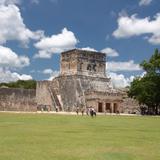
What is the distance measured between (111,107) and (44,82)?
13.4 meters

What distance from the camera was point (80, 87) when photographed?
74.7 metres

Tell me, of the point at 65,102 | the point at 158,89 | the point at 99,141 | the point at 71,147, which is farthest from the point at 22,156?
the point at 65,102

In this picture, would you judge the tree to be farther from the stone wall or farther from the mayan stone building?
the stone wall

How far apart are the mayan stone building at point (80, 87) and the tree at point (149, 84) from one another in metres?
7.41

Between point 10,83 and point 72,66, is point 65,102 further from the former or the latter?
Answer: point 10,83

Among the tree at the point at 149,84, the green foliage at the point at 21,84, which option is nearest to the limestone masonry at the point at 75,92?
the tree at the point at 149,84

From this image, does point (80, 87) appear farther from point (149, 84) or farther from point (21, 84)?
point (21, 84)

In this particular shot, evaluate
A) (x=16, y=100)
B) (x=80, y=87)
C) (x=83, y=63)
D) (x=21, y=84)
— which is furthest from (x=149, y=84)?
(x=21, y=84)

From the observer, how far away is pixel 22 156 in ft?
35.3

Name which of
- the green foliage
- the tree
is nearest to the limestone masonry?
the tree

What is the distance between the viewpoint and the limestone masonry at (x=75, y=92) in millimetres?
67688

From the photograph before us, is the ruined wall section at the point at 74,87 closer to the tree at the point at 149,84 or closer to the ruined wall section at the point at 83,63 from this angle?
the ruined wall section at the point at 83,63

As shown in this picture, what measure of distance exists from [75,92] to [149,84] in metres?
17.3

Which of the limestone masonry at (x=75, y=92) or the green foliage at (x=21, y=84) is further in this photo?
the green foliage at (x=21, y=84)
